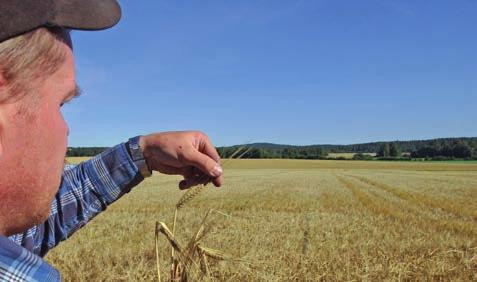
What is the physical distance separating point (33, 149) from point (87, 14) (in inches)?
10.5

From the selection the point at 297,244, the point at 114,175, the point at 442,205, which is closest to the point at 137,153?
the point at 114,175

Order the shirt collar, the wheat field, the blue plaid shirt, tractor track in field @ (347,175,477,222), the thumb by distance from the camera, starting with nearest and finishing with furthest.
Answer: the shirt collar → the thumb → the blue plaid shirt → the wheat field → tractor track in field @ (347,175,477,222)

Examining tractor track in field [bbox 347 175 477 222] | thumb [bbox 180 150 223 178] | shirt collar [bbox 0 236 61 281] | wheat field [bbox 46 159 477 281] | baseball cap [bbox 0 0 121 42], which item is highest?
baseball cap [bbox 0 0 121 42]

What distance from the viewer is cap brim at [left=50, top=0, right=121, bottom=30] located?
2.83ft

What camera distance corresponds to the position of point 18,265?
78 cm

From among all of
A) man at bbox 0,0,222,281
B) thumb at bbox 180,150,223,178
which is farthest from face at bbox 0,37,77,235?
thumb at bbox 180,150,223,178

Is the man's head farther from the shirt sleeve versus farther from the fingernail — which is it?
the shirt sleeve

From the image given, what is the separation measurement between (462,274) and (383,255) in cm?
85

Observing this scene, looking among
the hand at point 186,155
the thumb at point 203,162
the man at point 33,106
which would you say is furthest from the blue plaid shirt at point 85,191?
the man at point 33,106

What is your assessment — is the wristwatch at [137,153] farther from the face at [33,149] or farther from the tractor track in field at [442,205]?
the tractor track in field at [442,205]

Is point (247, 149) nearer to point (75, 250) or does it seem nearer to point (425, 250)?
point (75, 250)

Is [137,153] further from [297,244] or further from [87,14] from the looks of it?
[297,244]

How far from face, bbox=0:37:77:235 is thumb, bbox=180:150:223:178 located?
A: 28.6 inches

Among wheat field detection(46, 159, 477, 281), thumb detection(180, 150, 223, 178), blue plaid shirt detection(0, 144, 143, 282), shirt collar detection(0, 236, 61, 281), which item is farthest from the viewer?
wheat field detection(46, 159, 477, 281)
